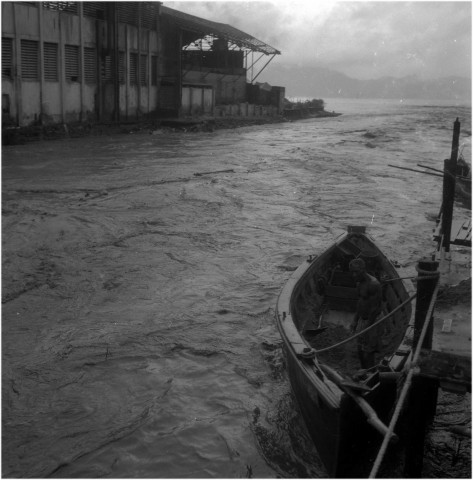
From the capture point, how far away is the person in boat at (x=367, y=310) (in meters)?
7.84

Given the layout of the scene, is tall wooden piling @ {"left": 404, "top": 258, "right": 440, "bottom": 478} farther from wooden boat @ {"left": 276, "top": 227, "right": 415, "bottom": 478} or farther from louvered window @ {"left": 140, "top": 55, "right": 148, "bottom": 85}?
louvered window @ {"left": 140, "top": 55, "right": 148, "bottom": 85}

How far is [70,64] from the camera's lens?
3338 cm

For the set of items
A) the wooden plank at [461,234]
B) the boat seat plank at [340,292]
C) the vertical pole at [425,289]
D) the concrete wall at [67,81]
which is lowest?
the boat seat plank at [340,292]

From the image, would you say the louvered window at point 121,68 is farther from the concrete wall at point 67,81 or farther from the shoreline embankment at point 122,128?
the shoreline embankment at point 122,128

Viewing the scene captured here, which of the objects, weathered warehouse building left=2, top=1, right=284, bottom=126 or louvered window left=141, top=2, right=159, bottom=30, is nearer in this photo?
weathered warehouse building left=2, top=1, right=284, bottom=126

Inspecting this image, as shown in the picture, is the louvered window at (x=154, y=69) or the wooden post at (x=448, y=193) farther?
the louvered window at (x=154, y=69)

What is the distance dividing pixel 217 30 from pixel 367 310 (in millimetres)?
41205

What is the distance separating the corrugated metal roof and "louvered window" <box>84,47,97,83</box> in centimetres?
817

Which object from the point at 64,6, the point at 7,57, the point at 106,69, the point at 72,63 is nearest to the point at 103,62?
the point at 106,69

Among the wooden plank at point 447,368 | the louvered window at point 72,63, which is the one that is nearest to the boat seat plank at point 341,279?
the wooden plank at point 447,368

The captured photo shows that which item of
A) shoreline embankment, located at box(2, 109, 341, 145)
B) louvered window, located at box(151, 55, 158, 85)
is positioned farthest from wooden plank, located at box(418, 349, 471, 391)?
louvered window, located at box(151, 55, 158, 85)

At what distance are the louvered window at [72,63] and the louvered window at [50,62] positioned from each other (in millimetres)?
948

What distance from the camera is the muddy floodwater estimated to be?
6961 mm

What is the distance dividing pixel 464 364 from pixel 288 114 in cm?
6341
